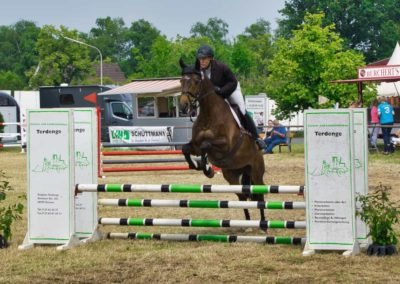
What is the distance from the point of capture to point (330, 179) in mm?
7996

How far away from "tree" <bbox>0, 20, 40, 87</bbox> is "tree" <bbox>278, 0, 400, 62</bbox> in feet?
139

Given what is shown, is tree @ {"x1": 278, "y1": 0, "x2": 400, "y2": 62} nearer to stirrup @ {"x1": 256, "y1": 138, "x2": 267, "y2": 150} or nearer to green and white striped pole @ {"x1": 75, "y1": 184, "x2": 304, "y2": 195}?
stirrup @ {"x1": 256, "y1": 138, "x2": 267, "y2": 150}

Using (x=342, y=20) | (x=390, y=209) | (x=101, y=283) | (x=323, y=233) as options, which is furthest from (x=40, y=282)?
(x=342, y=20)

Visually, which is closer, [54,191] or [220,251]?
[220,251]

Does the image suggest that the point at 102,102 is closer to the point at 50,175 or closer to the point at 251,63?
the point at 50,175

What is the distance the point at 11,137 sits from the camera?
34.6 meters

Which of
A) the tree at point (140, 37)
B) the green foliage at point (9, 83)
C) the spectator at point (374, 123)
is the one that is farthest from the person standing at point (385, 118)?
the tree at point (140, 37)

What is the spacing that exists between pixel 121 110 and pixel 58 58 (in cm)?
3296

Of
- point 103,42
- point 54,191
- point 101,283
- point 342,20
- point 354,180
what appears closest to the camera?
point 101,283

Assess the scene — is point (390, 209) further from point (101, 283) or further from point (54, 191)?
point (54, 191)

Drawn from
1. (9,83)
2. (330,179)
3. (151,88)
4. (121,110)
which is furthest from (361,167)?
(9,83)

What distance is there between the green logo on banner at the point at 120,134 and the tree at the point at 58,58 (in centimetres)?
4017

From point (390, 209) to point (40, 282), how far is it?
335 cm

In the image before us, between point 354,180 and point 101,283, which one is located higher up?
point 354,180
